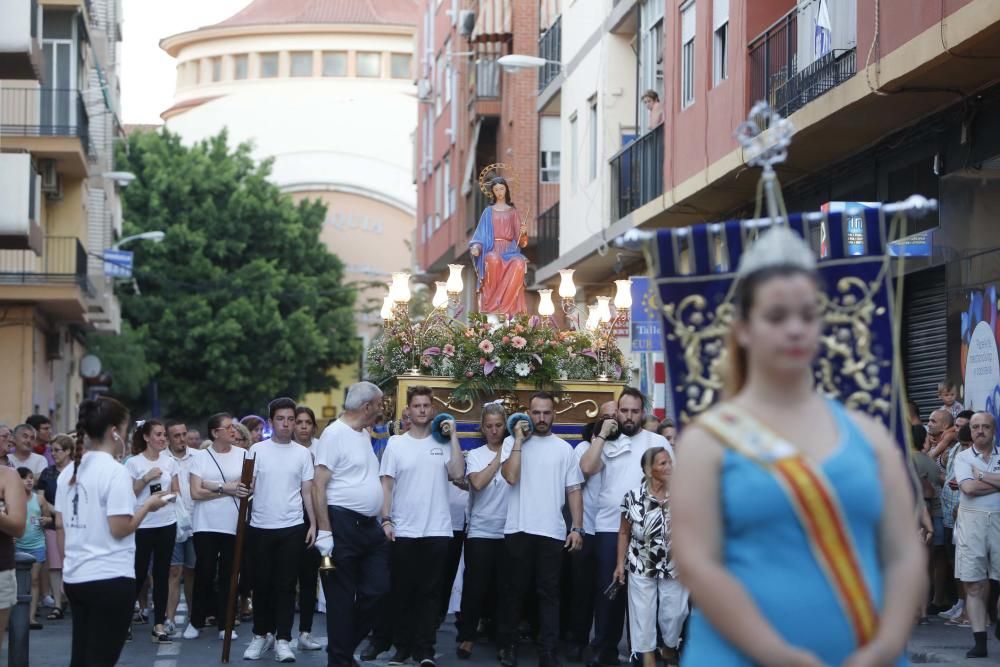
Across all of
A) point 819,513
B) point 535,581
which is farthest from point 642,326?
point 819,513

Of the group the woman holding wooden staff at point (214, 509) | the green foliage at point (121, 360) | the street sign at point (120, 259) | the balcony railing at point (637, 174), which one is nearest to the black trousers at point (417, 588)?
the woman holding wooden staff at point (214, 509)

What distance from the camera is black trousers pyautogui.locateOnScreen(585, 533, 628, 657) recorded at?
13.4m

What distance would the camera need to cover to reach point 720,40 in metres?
23.8

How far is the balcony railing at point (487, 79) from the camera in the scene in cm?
4162

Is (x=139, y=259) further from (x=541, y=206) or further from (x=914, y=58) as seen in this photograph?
(x=914, y=58)

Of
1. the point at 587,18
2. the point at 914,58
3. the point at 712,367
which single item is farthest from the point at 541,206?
the point at 712,367

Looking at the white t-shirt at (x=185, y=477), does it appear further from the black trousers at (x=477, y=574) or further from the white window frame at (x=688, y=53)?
the white window frame at (x=688, y=53)

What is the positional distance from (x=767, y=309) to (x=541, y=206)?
3438cm

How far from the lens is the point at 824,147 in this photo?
19609mm

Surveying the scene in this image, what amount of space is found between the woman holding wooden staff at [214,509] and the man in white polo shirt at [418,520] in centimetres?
224

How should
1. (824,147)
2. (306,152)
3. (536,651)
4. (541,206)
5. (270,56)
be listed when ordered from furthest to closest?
(270,56) → (306,152) → (541,206) → (824,147) → (536,651)

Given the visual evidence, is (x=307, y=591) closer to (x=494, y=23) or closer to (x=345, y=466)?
(x=345, y=466)

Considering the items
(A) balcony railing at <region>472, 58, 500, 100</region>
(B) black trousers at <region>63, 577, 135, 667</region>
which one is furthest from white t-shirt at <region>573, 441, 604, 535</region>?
(A) balcony railing at <region>472, 58, 500, 100</region>

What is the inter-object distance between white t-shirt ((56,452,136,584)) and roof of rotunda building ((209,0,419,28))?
3199 inches
